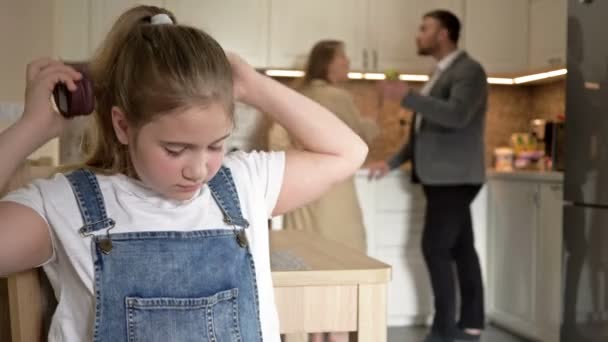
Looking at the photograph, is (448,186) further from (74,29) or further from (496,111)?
(74,29)

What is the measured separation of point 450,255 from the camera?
3.23 m

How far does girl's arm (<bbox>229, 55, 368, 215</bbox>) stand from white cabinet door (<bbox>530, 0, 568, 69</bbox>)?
2783mm

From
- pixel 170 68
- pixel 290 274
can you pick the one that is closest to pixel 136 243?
pixel 170 68

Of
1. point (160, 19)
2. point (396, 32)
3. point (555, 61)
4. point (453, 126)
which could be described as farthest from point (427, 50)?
point (160, 19)

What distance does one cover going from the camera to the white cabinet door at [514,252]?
11.0 feet

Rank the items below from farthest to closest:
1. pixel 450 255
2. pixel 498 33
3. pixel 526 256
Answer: pixel 498 33
pixel 526 256
pixel 450 255

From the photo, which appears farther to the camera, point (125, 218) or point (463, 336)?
point (463, 336)

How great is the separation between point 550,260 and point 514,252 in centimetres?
28

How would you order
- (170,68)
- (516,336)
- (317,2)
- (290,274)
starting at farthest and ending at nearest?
(317,2), (516,336), (290,274), (170,68)

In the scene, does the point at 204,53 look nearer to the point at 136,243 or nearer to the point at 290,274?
the point at 136,243

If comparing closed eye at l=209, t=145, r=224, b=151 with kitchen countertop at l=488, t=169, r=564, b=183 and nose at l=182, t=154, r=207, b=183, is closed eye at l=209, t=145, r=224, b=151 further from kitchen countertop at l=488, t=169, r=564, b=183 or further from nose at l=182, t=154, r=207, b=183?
kitchen countertop at l=488, t=169, r=564, b=183

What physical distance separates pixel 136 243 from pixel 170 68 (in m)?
0.22

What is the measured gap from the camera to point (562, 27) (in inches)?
141

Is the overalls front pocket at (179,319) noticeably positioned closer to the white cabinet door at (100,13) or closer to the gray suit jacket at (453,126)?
the gray suit jacket at (453,126)
